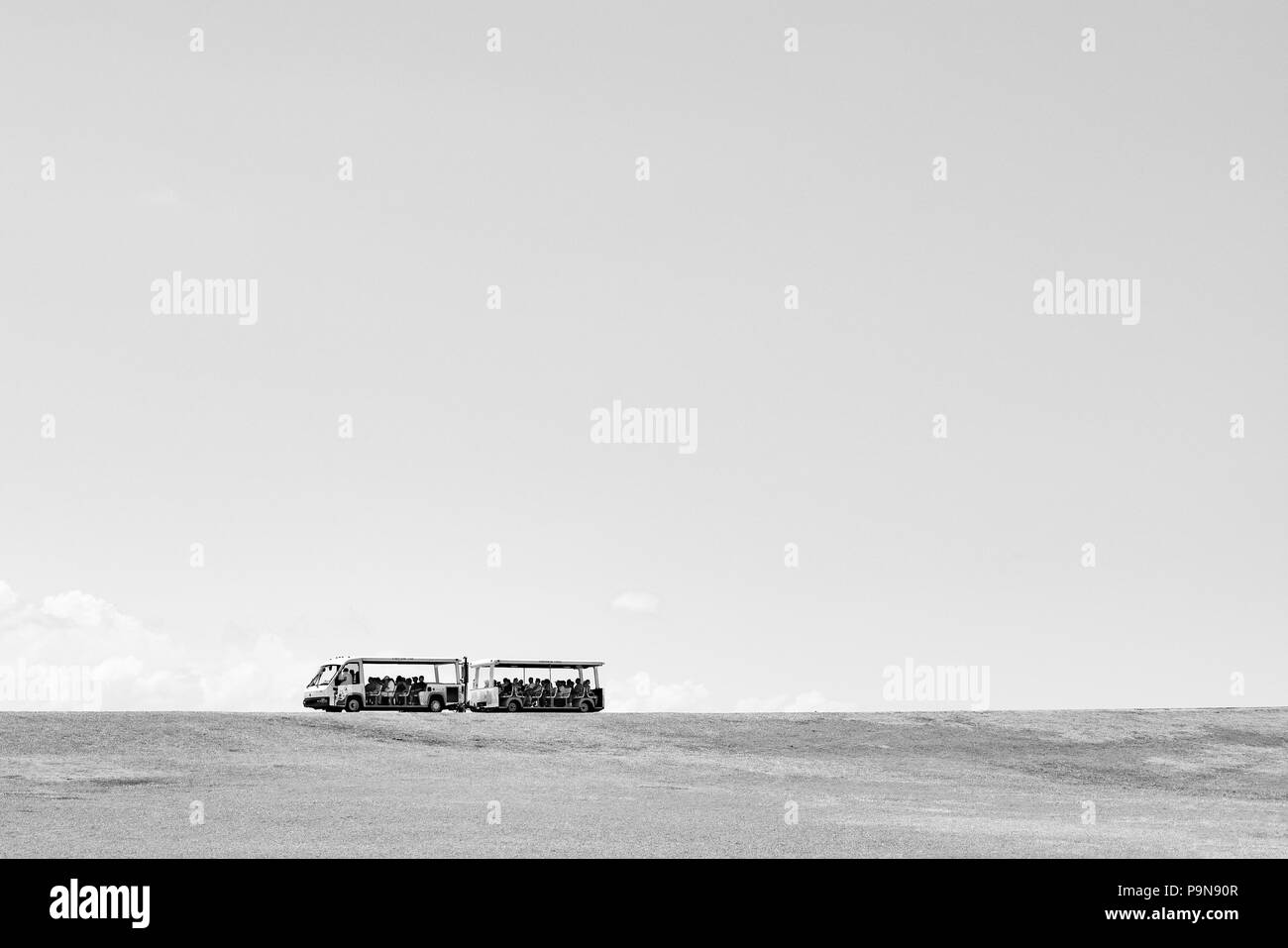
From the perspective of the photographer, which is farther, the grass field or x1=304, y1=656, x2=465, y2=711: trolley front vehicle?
x1=304, y1=656, x2=465, y2=711: trolley front vehicle

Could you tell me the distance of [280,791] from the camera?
3469cm

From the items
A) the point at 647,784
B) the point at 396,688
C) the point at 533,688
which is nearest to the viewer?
the point at 647,784

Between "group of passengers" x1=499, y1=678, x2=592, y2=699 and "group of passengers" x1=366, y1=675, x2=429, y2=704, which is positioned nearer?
"group of passengers" x1=366, y1=675, x2=429, y2=704

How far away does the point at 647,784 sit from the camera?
3975 centimetres

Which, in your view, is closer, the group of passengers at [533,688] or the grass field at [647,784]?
the grass field at [647,784]

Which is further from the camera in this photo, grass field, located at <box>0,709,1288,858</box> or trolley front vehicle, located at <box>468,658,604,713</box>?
trolley front vehicle, located at <box>468,658,604,713</box>

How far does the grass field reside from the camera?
89.9ft

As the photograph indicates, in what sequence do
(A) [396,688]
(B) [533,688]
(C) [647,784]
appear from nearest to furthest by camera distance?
(C) [647,784], (A) [396,688], (B) [533,688]

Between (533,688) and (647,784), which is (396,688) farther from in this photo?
(647,784)

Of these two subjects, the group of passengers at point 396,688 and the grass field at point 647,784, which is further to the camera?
the group of passengers at point 396,688

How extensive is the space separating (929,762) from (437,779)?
16.9 metres

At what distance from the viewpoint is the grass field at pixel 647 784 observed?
1078 inches

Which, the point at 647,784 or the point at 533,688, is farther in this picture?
the point at 533,688
